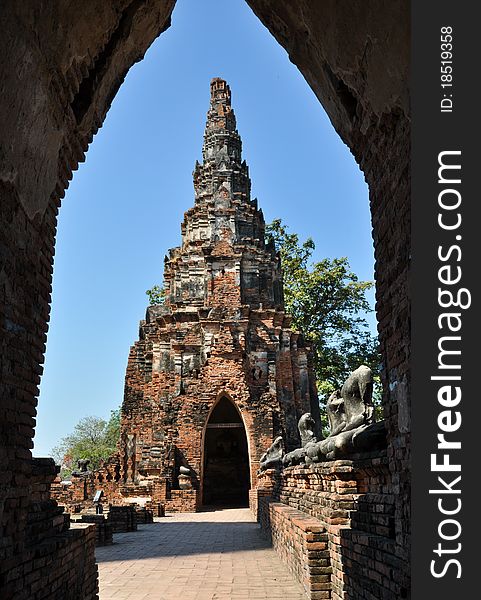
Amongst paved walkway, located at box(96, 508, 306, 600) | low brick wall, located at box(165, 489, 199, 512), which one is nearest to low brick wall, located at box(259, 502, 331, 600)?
paved walkway, located at box(96, 508, 306, 600)

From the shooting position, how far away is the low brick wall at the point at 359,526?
3.55m

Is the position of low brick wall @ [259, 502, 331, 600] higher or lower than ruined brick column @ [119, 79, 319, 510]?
lower

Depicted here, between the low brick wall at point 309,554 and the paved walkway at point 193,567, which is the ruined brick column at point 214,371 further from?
the low brick wall at point 309,554

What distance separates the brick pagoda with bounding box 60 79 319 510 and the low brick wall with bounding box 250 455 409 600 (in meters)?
12.6

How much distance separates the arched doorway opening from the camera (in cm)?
2270

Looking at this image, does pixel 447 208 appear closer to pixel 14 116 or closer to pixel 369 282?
pixel 14 116

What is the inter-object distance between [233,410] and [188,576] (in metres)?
16.9

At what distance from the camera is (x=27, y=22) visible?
3.72 meters

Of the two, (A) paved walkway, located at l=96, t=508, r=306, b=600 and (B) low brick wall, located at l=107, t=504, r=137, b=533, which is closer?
(A) paved walkway, located at l=96, t=508, r=306, b=600

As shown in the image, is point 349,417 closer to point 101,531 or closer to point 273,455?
point 101,531

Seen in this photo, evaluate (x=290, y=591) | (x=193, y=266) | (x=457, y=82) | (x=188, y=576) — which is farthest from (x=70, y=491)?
(x=457, y=82)

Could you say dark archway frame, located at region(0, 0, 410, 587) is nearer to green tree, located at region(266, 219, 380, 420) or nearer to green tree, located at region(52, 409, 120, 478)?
green tree, located at region(266, 219, 380, 420)

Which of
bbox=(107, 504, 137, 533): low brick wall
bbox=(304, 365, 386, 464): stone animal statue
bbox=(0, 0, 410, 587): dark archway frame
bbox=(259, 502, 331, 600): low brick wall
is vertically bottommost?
bbox=(107, 504, 137, 533): low brick wall

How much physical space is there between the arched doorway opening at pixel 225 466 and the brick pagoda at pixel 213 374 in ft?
0.13
